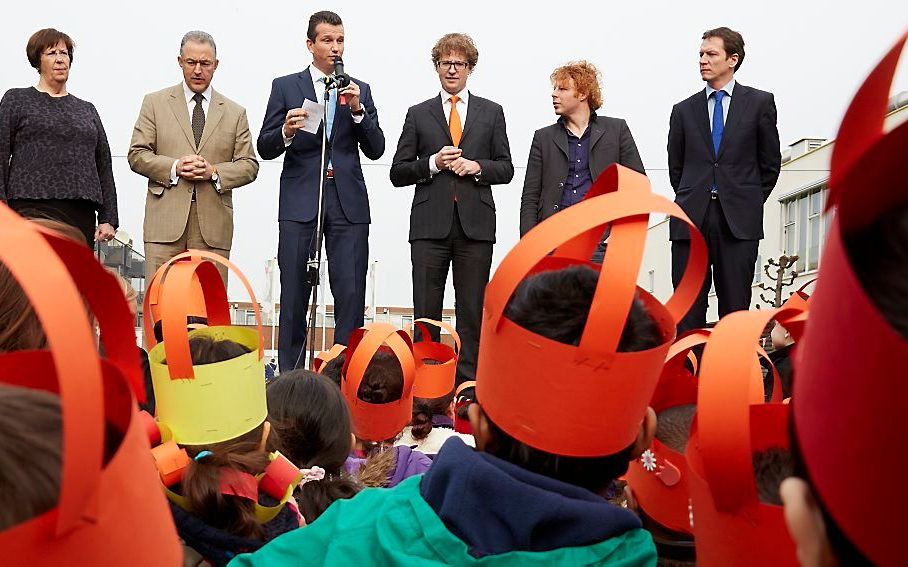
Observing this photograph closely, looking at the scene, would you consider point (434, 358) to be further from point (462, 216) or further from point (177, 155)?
point (177, 155)

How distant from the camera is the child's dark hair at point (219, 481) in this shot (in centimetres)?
186

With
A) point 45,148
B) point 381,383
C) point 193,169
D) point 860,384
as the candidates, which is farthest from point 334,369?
point 860,384

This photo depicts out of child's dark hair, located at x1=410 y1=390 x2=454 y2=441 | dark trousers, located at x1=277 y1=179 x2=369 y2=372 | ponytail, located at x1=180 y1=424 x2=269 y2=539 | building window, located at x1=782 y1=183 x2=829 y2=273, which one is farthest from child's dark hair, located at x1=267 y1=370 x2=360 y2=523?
building window, located at x1=782 y1=183 x2=829 y2=273

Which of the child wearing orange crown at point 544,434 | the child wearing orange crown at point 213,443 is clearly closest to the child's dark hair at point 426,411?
the child wearing orange crown at point 213,443

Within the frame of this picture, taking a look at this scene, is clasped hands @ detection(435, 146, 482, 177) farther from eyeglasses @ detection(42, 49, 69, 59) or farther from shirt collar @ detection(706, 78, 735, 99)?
eyeglasses @ detection(42, 49, 69, 59)

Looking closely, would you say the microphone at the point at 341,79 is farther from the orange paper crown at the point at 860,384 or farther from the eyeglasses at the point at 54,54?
the orange paper crown at the point at 860,384

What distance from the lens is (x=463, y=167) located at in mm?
5543

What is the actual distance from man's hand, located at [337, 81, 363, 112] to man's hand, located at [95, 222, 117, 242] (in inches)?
58.1

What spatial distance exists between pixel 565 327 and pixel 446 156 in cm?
425

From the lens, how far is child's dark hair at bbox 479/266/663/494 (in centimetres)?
134

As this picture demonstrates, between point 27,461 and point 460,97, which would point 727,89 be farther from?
point 27,461

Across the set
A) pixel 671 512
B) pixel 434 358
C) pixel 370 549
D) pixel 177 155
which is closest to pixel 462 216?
pixel 434 358

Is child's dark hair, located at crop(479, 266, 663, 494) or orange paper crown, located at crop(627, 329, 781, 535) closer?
child's dark hair, located at crop(479, 266, 663, 494)

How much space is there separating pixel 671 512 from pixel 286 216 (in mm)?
3994
